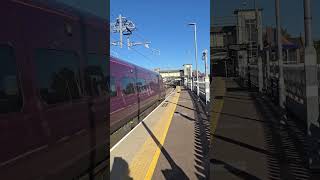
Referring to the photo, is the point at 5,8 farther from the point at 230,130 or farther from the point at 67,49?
the point at 230,130

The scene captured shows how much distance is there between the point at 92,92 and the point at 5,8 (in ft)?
10.6

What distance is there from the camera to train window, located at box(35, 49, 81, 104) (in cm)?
569

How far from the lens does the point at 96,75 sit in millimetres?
8219

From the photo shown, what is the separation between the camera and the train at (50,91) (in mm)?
4855

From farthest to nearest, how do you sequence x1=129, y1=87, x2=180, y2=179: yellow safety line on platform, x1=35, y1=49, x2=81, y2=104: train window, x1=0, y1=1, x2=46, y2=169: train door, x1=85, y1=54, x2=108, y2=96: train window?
x1=129, y1=87, x2=180, y2=179: yellow safety line on platform
x1=85, y1=54, x2=108, y2=96: train window
x1=35, y1=49, x2=81, y2=104: train window
x1=0, y1=1, x2=46, y2=169: train door

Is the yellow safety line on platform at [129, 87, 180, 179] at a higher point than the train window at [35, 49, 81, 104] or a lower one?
lower

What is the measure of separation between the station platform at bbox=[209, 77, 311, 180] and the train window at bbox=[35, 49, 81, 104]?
2292mm

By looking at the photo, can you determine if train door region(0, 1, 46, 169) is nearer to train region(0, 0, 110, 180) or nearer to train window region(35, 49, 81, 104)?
train region(0, 0, 110, 180)

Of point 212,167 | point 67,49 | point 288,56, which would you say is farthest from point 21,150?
point 288,56

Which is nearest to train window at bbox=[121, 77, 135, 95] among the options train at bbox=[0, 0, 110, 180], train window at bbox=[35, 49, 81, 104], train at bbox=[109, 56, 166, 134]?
train at bbox=[109, 56, 166, 134]

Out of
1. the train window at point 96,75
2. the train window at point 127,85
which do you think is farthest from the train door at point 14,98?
the train window at point 127,85

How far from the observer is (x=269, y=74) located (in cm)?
2130

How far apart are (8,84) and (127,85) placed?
38.9 ft

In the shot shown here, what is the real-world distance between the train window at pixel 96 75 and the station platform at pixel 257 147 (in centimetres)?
207
